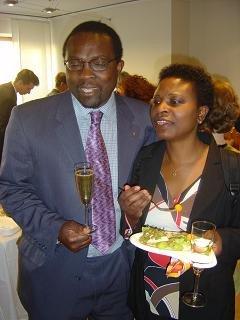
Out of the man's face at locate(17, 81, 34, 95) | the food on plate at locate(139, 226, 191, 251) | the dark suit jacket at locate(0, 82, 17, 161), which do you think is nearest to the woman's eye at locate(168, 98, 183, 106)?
the food on plate at locate(139, 226, 191, 251)

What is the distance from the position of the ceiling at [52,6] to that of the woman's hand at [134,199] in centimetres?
676

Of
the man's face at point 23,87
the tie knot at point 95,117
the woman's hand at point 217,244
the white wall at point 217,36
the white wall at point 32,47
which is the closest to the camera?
the woman's hand at point 217,244

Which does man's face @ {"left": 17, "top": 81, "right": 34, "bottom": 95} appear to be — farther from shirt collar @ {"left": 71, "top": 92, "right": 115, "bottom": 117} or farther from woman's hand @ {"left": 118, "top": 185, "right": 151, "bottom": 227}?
woman's hand @ {"left": 118, "top": 185, "right": 151, "bottom": 227}

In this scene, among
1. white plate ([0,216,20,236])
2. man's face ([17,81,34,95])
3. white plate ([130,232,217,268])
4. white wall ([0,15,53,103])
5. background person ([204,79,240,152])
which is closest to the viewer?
white plate ([130,232,217,268])

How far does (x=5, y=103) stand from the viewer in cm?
568

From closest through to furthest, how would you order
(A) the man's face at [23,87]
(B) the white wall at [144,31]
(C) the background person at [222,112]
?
(C) the background person at [222,112], (A) the man's face at [23,87], (B) the white wall at [144,31]

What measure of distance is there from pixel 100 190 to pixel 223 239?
593mm

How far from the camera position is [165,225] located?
5.51 ft

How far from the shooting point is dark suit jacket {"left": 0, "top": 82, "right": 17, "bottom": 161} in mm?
5617

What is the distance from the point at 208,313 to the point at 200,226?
0.49m

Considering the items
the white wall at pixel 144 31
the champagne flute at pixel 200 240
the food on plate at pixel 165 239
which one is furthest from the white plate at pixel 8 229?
the white wall at pixel 144 31

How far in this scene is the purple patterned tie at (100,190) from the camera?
165 centimetres

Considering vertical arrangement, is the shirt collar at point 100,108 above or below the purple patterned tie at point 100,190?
above

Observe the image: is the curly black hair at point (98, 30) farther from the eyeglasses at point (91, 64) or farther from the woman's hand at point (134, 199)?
the woman's hand at point (134, 199)
